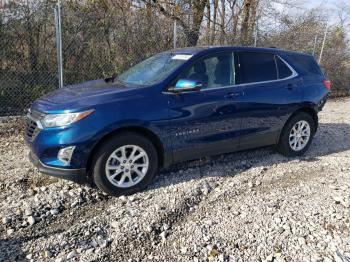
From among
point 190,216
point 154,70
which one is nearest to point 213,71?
point 154,70

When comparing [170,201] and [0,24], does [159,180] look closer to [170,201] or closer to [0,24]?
[170,201]

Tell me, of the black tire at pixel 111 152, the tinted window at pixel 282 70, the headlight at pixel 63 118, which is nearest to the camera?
the headlight at pixel 63 118

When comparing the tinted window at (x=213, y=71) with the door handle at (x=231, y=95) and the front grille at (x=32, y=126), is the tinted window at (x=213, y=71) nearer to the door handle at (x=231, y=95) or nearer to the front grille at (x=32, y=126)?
the door handle at (x=231, y=95)

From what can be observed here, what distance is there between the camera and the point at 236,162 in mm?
5250

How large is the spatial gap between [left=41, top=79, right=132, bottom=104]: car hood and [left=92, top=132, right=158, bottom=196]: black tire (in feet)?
1.87

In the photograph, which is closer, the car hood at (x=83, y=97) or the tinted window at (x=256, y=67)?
the car hood at (x=83, y=97)

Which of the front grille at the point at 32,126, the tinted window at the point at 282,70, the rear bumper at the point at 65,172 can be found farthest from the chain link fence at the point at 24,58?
the tinted window at the point at 282,70

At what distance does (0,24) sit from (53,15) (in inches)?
41.8

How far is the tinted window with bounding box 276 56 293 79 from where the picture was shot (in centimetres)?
532

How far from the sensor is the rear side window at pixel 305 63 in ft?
18.3

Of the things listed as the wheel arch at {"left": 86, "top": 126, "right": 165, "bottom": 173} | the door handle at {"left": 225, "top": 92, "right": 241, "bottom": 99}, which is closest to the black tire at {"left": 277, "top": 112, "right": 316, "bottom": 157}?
the door handle at {"left": 225, "top": 92, "right": 241, "bottom": 99}

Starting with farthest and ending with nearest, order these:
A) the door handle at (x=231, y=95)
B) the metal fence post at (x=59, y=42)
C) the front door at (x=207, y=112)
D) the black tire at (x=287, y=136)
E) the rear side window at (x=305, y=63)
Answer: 1. the metal fence post at (x=59, y=42)
2. the rear side window at (x=305, y=63)
3. the black tire at (x=287, y=136)
4. the door handle at (x=231, y=95)
5. the front door at (x=207, y=112)

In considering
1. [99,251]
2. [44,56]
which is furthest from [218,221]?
[44,56]

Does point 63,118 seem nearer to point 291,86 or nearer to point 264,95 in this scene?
point 264,95
